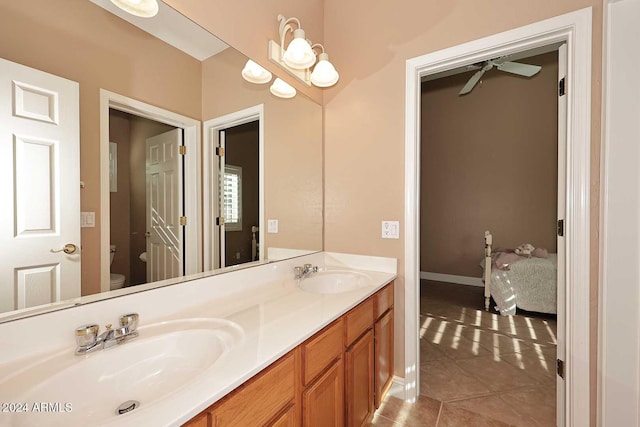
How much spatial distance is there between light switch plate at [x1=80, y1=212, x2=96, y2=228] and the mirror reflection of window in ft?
1.87

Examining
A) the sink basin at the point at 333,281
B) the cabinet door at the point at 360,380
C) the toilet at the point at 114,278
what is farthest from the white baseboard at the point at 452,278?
the toilet at the point at 114,278

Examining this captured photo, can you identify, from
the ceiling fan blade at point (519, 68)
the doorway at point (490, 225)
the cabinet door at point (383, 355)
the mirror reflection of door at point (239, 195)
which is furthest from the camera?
the ceiling fan blade at point (519, 68)

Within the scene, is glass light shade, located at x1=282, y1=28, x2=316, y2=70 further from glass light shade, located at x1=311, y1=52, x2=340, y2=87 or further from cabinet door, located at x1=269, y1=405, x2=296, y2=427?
cabinet door, located at x1=269, y1=405, x2=296, y2=427

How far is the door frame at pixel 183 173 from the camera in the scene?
0.96 metres

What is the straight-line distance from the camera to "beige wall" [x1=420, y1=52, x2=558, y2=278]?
13.3 ft

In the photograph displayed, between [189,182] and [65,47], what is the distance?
58 cm

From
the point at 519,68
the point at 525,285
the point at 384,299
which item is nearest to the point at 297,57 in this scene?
the point at 384,299

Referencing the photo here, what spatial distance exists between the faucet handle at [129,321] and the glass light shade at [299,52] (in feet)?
4.85

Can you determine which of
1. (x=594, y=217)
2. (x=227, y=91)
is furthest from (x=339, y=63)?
(x=594, y=217)

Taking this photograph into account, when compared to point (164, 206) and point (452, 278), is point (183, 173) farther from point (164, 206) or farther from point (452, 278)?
point (452, 278)

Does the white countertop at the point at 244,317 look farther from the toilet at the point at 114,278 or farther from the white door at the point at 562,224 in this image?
the white door at the point at 562,224

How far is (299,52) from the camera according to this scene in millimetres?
1603

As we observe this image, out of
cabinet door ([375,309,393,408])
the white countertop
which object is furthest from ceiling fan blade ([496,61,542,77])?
cabinet door ([375,309,393,408])

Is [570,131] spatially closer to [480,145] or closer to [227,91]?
[227,91]
